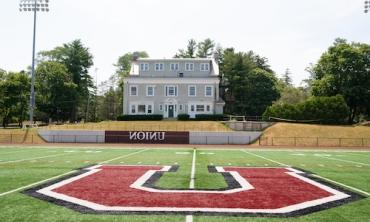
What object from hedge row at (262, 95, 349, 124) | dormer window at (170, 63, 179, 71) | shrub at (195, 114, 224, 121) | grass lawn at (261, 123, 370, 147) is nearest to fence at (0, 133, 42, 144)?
shrub at (195, 114, 224, 121)

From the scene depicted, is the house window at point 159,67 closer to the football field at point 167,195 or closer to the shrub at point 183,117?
the shrub at point 183,117

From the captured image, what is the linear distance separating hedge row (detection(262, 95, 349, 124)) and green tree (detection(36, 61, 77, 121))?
4015 centimetres

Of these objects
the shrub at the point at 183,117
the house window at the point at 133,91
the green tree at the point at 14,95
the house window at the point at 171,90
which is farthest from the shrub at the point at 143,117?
the green tree at the point at 14,95

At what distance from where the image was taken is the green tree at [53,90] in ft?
240

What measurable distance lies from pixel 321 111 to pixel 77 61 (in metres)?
52.1

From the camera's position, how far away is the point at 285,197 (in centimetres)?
858

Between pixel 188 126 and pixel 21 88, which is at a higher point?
pixel 21 88

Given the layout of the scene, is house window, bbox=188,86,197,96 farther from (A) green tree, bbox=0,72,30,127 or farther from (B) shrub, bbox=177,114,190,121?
(A) green tree, bbox=0,72,30,127

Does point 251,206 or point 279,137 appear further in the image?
point 279,137

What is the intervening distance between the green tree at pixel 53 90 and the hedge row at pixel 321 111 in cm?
4015

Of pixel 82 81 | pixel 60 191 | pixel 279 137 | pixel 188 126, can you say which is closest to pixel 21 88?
pixel 82 81

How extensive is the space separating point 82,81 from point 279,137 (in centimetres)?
5273

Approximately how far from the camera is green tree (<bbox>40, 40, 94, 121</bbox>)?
272 feet

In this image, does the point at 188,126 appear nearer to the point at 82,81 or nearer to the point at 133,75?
the point at 133,75
